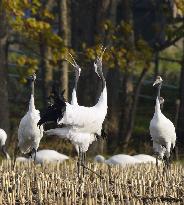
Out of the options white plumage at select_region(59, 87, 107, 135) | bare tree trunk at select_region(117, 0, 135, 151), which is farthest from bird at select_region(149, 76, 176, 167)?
bare tree trunk at select_region(117, 0, 135, 151)

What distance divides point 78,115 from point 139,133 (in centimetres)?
1161

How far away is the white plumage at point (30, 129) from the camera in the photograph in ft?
42.9

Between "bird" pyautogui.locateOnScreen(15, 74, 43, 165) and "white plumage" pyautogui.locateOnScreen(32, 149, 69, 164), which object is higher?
"bird" pyautogui.locateOnScreen(15, 74, 43, 165)

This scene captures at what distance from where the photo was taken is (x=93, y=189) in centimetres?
939

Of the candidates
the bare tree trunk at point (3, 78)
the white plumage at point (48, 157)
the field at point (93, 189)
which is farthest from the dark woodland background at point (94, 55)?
the field at point (93, 189)

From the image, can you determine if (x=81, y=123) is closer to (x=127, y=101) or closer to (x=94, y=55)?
(x=94, y=55)

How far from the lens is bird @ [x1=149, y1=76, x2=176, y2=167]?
12.8 meters

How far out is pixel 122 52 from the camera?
731 inches

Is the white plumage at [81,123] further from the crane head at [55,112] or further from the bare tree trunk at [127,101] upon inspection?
the bare tree trunk at [127,101]

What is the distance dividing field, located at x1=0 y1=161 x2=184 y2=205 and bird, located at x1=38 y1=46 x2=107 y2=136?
699 mm

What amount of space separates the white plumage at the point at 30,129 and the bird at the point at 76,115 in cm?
147

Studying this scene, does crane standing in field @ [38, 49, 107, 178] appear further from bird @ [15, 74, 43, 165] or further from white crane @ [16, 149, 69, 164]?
white crane @ [16, 149, 69, 164]

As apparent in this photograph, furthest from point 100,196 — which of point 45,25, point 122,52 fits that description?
point 122,52

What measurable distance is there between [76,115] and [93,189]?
220 centimetres
